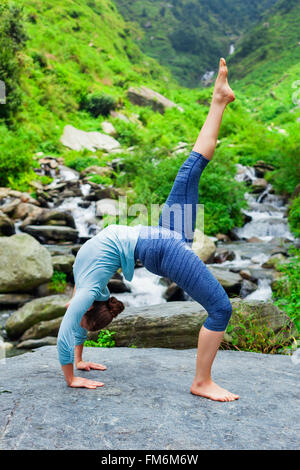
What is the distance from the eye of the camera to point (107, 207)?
1429cm

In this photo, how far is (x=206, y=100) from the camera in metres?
41.1

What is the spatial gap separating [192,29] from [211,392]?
83.0 m

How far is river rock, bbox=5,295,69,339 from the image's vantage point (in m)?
6.45

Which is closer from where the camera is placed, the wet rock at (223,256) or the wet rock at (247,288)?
the wet rock at (247,288)

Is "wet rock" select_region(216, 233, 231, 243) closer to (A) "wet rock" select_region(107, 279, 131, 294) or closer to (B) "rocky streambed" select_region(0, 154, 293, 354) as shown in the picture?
(B) "rocky streambed" select_region(0, 154, 293, 354)

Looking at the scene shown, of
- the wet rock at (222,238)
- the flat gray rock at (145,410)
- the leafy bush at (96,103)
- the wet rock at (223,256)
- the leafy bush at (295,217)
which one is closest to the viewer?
the flat gray rock at (145,410)

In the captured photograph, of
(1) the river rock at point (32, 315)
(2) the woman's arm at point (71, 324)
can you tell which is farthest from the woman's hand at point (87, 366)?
(1) the river rock at point (32, 315)

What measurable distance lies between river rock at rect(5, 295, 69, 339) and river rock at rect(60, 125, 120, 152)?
18.6 metres

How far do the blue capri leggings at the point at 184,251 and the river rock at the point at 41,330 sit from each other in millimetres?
4408

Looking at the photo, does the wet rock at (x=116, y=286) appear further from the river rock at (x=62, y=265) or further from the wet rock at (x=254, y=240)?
the wet rock at (x=254, y=240)

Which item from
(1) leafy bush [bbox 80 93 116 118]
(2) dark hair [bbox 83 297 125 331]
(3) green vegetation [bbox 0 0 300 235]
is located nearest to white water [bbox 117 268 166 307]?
(3) green vegetation [bbox 0 0 300 235]

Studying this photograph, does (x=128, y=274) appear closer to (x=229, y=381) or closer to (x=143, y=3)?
(x=229, y=381)

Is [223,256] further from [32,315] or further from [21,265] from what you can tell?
[32,315]

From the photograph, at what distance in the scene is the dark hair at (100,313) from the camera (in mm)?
2596
